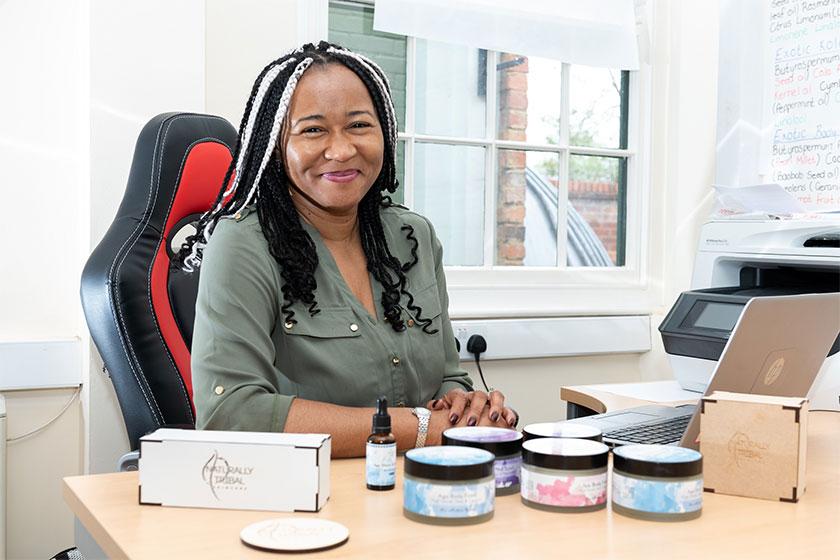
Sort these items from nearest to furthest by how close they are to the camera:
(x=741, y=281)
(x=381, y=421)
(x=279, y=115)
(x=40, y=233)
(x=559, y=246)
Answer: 1. (x=381, y=421)
2. (x=279, y=115)
3. (x=741, y=281)
4. (x=40, y=233)
5. (x=559, y=246)

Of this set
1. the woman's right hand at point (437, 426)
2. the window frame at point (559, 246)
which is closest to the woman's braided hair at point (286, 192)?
the woman's right hand at point (437, 426)

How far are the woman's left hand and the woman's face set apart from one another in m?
0.40

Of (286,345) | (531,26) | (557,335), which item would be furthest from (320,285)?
(531,26)

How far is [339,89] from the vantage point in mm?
1527

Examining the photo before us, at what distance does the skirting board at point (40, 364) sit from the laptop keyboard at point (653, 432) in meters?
1.40

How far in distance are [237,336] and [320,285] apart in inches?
7.7

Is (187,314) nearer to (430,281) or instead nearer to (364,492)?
(430,281)

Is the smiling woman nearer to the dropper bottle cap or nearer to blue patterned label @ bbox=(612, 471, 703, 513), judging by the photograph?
the dropper bottle cap

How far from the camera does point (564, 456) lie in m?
0.99

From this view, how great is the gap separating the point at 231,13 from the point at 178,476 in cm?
161

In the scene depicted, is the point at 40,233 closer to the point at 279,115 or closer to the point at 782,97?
the point at 279,115

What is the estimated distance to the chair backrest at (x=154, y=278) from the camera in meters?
1.64

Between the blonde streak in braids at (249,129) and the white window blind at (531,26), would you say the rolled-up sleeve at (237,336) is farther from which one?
the white window blind at (531,26)

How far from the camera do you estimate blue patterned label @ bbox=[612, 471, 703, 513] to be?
98 centimetres
